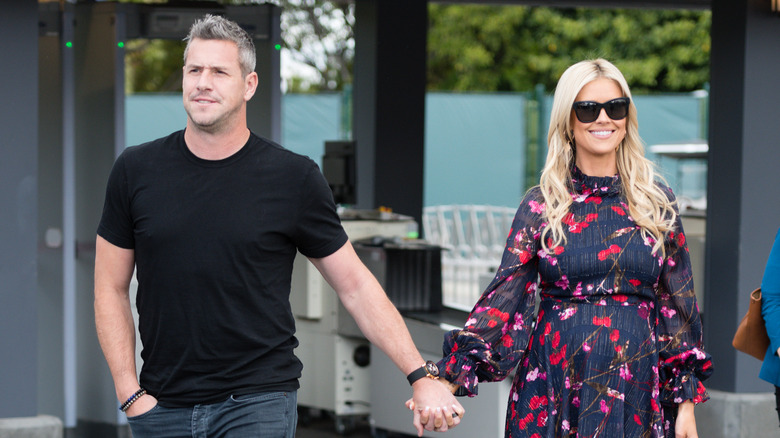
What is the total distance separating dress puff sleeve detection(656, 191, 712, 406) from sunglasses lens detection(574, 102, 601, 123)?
0.40 meters

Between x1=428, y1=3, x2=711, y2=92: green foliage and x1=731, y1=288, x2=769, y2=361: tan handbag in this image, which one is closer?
x1=731, y1=288, x2=769, y2=361: tan handbag

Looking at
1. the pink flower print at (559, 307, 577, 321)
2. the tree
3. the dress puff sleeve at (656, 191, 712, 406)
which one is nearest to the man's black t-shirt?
the pink flower print at (559, 307, 577, 321)

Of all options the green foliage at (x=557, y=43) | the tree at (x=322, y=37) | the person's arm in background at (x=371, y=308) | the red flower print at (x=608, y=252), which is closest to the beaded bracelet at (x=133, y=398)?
the person's arm in background at (x=371, y=308)

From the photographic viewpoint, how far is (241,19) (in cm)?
702

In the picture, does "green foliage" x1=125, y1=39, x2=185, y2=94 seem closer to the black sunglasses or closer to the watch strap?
the black sunglasses

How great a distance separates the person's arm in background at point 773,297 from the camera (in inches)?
152

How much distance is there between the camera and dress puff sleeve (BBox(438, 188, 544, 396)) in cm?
328

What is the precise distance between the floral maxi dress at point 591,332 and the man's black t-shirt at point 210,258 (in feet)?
2.24

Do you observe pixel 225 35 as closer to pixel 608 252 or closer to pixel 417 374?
pixel 417 374

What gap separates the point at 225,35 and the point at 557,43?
860 inches

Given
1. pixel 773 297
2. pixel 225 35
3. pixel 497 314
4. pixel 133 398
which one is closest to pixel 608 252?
pixel 497 314

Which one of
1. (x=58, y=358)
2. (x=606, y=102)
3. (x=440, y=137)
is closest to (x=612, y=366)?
(x=606, y=102)

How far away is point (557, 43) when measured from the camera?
2414 centimetres

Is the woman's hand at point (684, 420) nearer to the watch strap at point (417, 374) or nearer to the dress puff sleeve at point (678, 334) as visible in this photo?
the dress puff sleeve at point (678, 334)
